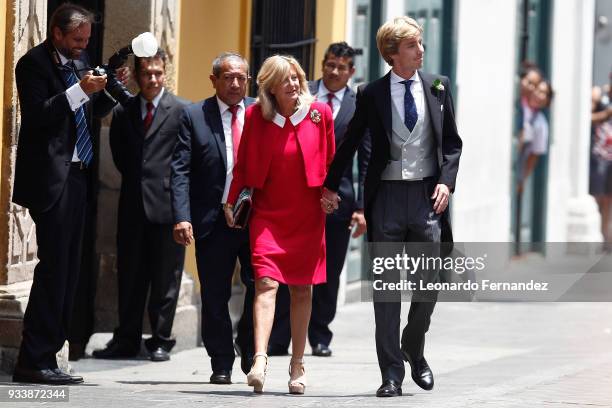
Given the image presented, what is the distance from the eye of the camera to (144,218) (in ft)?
39.5

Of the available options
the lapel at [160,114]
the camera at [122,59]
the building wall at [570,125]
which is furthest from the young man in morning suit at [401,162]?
the building wall at [570,125]

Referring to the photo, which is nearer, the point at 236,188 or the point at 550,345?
the point at 236,188

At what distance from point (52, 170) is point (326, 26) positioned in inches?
226

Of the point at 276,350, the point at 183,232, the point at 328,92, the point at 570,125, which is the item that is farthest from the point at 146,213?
the point at 570,125

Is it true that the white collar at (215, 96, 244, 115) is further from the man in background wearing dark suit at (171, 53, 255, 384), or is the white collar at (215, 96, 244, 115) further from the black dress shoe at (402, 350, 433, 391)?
the black dress shoe at (402, 350, 433, 391)

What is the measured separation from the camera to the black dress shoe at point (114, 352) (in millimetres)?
11945

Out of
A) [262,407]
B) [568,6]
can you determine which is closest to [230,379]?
[262,407]

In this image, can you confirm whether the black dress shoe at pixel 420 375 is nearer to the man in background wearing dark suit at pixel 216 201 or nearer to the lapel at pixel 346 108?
the man in background wearing dark suit at pixel 216 201

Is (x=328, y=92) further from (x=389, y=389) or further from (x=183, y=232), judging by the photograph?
(x=389, y=389)

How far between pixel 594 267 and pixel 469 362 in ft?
27.8

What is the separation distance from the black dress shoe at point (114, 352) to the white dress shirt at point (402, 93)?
9.77ft

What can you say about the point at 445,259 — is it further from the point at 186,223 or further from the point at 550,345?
the point at 550,345

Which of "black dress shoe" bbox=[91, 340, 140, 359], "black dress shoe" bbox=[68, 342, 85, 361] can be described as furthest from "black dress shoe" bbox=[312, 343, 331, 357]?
"black dress shoe" bbox=[68, 342, 85, 361]

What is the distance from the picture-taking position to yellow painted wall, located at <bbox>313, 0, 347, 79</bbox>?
15.2m
